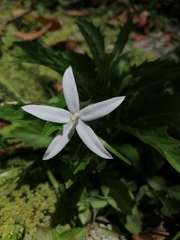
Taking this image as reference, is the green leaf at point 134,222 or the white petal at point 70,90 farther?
the green leaf at point 134,222

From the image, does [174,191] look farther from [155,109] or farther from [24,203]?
[24,203]

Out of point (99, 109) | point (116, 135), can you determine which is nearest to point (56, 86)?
point (116, 135)

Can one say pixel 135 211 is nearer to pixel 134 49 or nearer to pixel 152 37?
pixel 134 49

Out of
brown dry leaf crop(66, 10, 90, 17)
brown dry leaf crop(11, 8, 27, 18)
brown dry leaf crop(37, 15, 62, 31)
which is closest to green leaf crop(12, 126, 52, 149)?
brown dry leaf crop(37, 15, 62, 31)

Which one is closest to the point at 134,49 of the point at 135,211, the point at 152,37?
the point at 152,37

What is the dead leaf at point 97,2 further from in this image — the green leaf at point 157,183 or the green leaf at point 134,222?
the green leaf at point 134,222

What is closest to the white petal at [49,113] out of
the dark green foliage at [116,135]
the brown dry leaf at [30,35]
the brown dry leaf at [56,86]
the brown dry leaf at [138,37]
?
the dark green foliage at [116,135]
